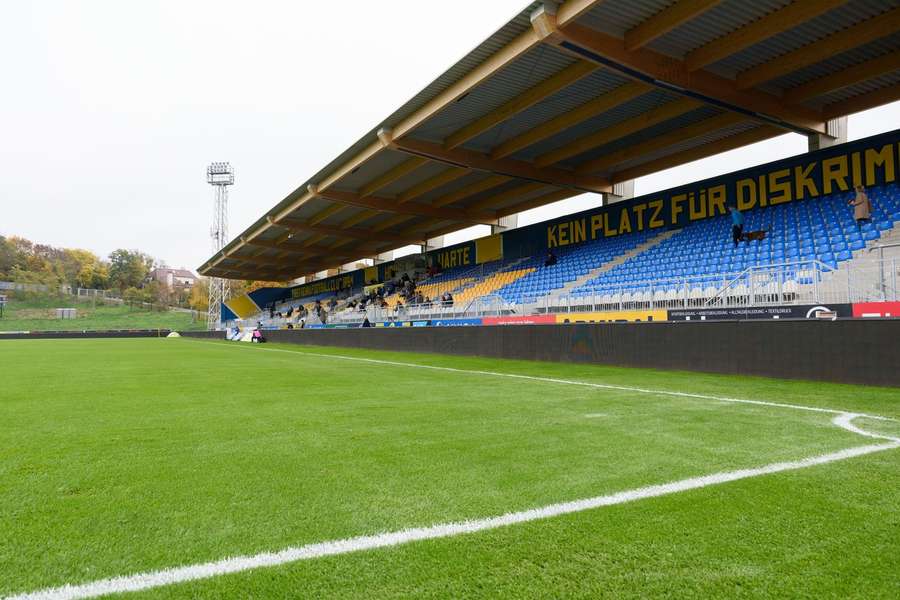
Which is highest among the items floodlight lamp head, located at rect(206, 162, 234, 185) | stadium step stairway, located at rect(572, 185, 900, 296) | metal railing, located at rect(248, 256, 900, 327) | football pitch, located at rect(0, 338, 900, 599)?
floodlight lamp head, located at rect(206, 162, 234, 185)

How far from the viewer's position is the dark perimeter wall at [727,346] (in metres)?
8.48

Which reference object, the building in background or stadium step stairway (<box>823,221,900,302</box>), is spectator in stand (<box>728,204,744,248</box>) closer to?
stadium step stairway (<box>823,221,900,302</box>)

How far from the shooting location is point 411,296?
3325 cm

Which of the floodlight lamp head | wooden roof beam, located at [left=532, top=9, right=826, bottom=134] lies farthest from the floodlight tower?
wooden roof beam, located at [left=532, top=9, right=826, bottom=134]

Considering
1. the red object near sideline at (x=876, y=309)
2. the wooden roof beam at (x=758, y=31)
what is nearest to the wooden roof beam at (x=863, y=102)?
the wooden roof beam at (x=758, y=31)

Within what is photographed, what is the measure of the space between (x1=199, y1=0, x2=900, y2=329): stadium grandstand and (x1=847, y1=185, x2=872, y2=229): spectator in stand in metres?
0.09

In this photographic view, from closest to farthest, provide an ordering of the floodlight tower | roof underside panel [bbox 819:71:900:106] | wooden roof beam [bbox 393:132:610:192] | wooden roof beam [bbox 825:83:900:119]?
roof underside panel [bbox 819:71:900:106] → wooden roof beam [bbox 825:83:900:119] → wooden roof beam [bbox 393:132:610:192] → the floodlight tower

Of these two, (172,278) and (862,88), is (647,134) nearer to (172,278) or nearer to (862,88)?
(862,88)

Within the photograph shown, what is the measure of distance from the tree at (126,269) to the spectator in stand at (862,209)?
109m

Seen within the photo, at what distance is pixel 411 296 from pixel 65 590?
31.3m

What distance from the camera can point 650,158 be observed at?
71.2 feet

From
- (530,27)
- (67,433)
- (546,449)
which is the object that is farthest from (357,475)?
(530,27)

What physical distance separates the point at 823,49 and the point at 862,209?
4232 mm

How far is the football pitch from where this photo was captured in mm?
2057
